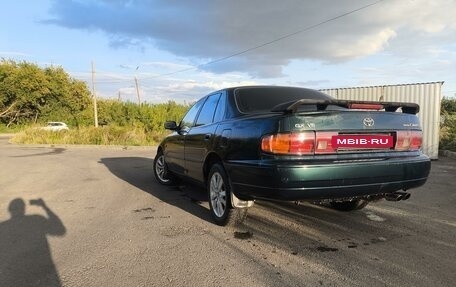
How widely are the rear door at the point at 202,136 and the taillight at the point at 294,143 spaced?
1.47 m

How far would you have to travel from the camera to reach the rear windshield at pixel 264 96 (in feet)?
17.6

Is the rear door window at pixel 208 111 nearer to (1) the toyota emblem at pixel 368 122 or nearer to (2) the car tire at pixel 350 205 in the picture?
(2) the car tire at pixel 350 205

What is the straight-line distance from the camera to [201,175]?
19.9ft

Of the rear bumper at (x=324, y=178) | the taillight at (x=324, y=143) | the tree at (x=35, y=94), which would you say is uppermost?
the tree at (x=35, y=94)

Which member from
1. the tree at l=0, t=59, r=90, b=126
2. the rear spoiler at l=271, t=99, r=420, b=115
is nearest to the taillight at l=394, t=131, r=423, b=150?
the rear spoiler at l=271, t=99, r=420, b=115

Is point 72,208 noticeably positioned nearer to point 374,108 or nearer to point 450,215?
point 374,108

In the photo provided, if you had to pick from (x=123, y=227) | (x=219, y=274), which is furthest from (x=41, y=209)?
(x=219, y=274)

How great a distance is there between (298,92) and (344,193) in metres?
2.07

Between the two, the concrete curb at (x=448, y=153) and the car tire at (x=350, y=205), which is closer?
the car tire at (x=350, y=205)

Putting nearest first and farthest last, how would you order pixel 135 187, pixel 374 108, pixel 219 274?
pixel 219 274 → pixel 374 108 → pixel 135 187

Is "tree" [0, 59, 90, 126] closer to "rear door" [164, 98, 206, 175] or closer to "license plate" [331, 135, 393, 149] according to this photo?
"rear door" [164, 98, 206, 175]

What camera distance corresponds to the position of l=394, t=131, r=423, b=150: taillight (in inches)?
186

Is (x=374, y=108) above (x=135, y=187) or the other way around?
above

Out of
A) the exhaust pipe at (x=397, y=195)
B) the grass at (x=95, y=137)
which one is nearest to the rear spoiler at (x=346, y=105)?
the exhaust pipe at (x=397, y=195)
